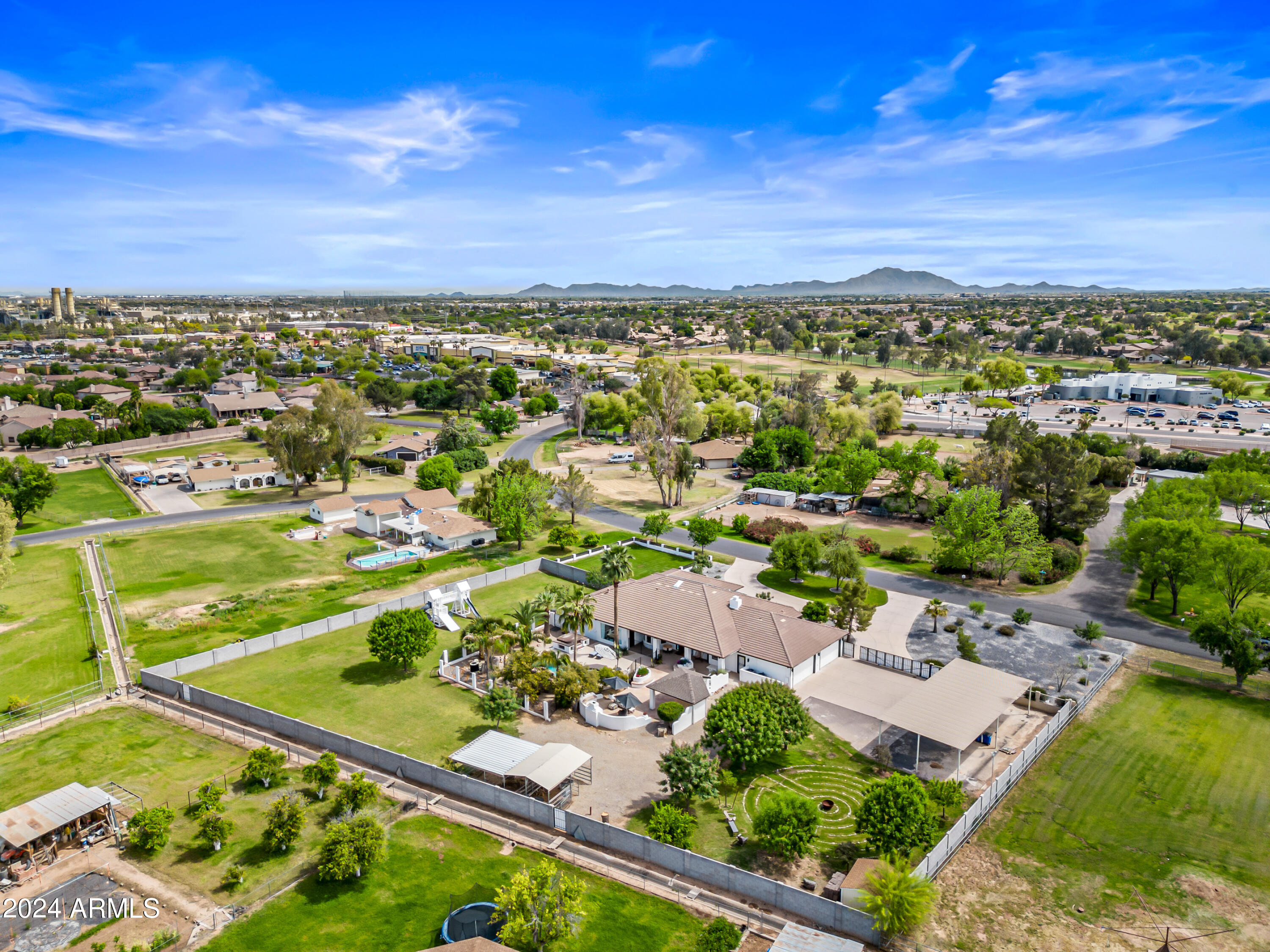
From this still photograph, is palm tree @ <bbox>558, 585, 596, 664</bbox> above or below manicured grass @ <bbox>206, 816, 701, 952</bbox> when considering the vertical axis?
above

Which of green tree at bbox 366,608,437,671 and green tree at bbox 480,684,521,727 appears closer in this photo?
green tree at bbox 480,684,521,727

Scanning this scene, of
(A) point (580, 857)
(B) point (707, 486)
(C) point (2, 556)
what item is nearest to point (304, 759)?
(A) point (580, 857)

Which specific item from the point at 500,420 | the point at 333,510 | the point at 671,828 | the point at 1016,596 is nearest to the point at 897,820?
the point at 671,828

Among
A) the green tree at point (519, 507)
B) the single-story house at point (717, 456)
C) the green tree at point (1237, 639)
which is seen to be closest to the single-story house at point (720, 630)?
the green tree at point (519, 507)

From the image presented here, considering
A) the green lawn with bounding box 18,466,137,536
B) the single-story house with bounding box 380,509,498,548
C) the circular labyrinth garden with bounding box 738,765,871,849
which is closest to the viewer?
the circular labyrinth garden with bounding box 738,765,871,849

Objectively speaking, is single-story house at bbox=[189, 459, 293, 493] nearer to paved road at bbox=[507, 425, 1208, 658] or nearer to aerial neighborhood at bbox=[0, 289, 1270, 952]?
aerial neighborhood at bbox=[0, 289, 1270, 952]

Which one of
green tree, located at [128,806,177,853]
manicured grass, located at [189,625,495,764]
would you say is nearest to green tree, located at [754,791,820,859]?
manicured grass, located at [189,625,495,764]

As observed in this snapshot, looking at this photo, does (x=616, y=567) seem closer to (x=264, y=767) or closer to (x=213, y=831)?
(x=264, y=767)
